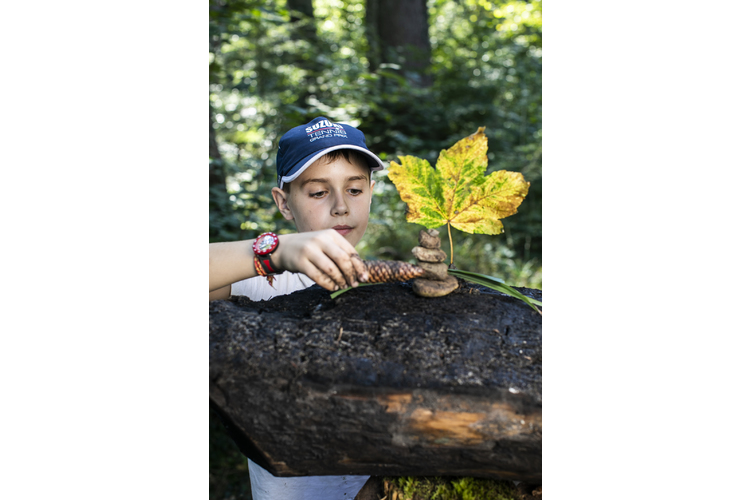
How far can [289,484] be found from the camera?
112 centimetres

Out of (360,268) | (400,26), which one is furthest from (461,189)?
(400,26)

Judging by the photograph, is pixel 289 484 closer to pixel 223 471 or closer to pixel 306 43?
pixel 223 471

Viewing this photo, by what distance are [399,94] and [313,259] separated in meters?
3.00

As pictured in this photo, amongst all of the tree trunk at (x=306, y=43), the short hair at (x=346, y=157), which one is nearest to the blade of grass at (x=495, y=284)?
the short hair at (x=346, y=157)

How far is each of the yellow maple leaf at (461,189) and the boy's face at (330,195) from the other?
0.34m

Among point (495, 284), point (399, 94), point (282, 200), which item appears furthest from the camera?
point (399, 94)

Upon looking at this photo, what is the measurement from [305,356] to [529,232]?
3.06 m

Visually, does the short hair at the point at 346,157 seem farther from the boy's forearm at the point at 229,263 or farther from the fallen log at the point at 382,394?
the fallen log at the point at 382,394

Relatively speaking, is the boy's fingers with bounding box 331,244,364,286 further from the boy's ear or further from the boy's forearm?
the boy's ear

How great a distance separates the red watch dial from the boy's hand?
0.09 ft

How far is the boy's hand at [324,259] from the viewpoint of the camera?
81 centimetres

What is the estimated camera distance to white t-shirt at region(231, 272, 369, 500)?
1107 millimetres

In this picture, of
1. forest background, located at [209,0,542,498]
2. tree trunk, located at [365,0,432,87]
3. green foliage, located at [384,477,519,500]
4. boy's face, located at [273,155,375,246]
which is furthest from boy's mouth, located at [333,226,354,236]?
tree trunk, located at [365,0,432,87]
